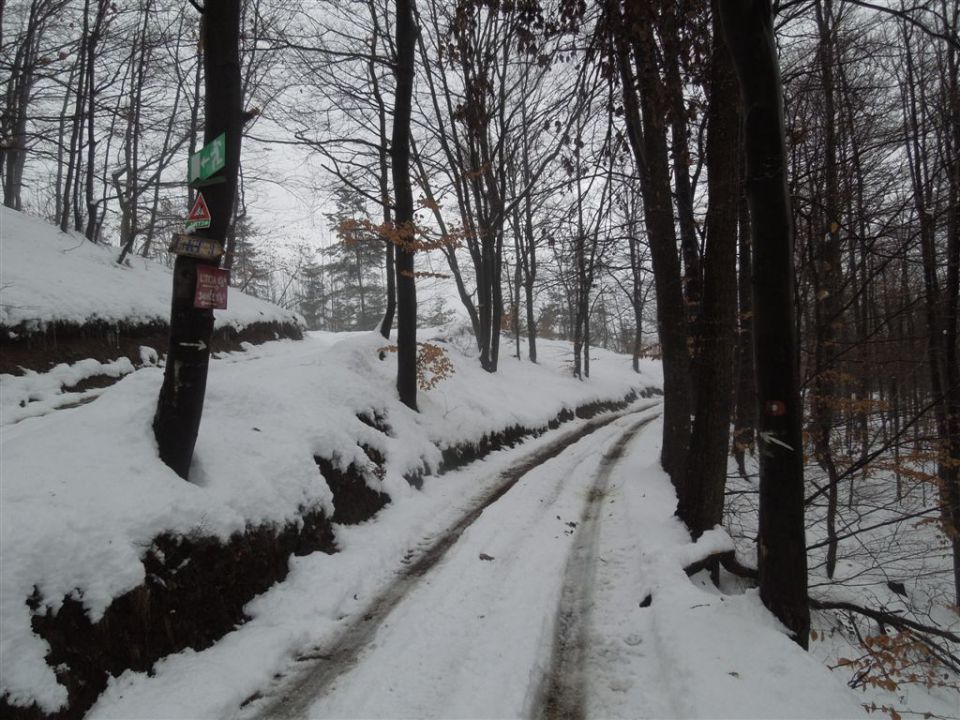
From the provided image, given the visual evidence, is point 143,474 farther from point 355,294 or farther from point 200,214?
point 355,294

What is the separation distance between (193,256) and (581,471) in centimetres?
755

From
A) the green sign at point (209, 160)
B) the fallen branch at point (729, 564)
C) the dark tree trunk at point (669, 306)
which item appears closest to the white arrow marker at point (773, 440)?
the fallen branch at point (729, 564)

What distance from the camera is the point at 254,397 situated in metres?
6.45

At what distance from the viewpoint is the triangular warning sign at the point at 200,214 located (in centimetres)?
436

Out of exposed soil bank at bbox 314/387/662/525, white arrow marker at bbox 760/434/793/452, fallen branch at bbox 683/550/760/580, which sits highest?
white arrow marker at bbox 760/434/793/452

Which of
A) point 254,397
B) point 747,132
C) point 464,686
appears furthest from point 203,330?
point 747,132

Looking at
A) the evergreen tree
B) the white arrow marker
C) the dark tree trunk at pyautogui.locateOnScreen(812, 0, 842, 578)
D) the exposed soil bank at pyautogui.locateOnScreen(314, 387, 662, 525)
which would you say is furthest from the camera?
the evergreen tree

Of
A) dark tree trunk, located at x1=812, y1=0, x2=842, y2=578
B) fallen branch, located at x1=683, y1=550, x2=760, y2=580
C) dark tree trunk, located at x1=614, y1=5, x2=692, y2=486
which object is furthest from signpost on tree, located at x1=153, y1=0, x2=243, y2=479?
dark tree trunk, located at x1=812, y1=0, x2=842, y2=578

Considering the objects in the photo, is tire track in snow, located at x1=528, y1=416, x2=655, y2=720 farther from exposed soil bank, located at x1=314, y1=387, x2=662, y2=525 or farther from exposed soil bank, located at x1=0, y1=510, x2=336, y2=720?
exposed soil bank, located at x1=314, y1=387, x2=662, y2=525

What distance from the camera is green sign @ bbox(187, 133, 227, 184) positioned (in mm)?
4375

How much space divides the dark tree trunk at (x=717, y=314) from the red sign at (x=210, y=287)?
191 inches

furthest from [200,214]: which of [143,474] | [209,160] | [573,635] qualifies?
[573,635]

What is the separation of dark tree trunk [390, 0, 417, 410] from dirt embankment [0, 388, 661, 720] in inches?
179

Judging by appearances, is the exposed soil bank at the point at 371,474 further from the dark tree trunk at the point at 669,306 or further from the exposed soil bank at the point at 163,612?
the dark tree trunk at the point at 669,306
